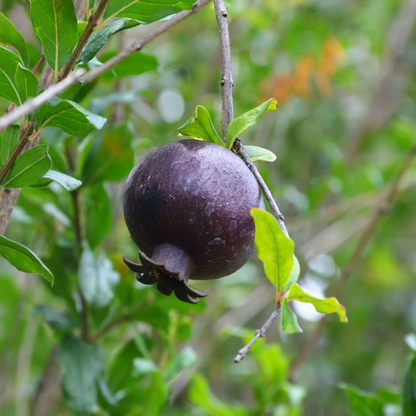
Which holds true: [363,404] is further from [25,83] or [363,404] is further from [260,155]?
[25,83]

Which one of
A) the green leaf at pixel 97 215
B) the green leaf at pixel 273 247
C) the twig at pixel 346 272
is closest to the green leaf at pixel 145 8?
the green leaf at pixel 273 247

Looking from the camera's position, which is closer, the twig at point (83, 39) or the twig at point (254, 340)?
the twig at point (254, 340)

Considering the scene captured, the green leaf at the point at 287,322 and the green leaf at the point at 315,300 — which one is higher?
the green leaf at the point at 315,300

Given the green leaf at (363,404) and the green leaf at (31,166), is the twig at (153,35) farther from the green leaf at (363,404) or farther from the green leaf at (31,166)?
the green leaf at (363,404)

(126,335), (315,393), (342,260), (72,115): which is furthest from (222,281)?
(72,115)

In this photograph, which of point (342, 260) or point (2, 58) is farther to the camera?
point (342, 260)

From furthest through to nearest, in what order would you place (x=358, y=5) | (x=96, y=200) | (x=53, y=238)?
(x=358, y=5) < (x=53, y=238) < (x=96, y=200)

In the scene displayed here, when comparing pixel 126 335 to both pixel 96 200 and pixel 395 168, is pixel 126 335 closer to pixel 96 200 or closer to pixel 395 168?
pixel 96 200

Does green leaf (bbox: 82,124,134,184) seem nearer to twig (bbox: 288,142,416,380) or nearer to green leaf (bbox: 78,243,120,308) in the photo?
green leaf (bbox: 78,243,120,308)
